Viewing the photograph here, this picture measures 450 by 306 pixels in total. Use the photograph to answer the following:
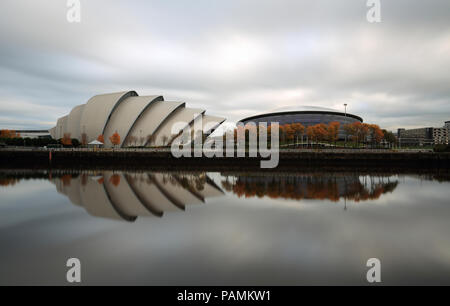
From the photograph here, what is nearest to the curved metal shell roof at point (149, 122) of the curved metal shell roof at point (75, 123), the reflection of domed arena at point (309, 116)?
the curved metal shell roof at point (75, 123)

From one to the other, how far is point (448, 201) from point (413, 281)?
9282mm

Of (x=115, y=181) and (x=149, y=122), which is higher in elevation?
(x=149, y=122)

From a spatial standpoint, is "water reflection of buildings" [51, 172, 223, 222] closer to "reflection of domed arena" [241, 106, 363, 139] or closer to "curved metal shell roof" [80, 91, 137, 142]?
"curved metal shell roof" [80, 91, 137, 142]

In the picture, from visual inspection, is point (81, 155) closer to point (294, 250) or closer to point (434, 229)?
point (294, 250)

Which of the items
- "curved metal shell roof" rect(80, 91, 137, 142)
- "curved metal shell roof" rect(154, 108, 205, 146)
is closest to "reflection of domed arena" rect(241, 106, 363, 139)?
"curved metal shell roof" rect(154, 108, 205, 146)

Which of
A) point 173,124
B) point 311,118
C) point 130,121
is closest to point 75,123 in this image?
point 130,121

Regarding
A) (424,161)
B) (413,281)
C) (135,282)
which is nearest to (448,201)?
(413,281)

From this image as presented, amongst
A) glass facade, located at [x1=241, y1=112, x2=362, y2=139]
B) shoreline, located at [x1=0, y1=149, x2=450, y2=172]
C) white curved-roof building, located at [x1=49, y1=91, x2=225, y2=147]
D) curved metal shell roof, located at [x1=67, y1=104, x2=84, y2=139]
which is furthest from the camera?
glass facade, located at [x1=241, y1=112, x2=362, y2=139]

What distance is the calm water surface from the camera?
411cm

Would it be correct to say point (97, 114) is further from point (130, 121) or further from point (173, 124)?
point (173, 124)

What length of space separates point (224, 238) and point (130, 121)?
128 feet

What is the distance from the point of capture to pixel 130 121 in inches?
1572

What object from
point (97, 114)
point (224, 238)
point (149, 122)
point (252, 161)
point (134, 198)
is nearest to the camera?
point (224, 238)

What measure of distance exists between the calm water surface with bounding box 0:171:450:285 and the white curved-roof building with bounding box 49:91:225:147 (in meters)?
30.2
